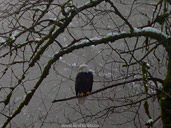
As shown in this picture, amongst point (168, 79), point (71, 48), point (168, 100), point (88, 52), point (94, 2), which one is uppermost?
point (88, 52)

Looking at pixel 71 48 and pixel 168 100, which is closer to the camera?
pixel 168 100

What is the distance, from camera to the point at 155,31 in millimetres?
2791

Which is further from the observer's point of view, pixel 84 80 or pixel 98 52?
pixel 98 52

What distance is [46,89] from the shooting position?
1642 centimetres

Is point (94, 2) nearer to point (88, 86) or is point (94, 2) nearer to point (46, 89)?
point (88, 86)

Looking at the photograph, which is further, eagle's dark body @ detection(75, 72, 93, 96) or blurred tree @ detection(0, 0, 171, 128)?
eagle's dark body @ detection(75, 72, 93, 96)

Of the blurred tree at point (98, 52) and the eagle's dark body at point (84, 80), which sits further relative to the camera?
the eagle's dark body at point (84, 80)

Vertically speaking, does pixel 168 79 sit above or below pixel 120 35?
below

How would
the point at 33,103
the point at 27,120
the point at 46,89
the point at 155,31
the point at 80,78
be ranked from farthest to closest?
1. the point at 46,89
2. the point at 33,103
3. the point at 27,120
4. the point at 80,78
5. the point at 155,31

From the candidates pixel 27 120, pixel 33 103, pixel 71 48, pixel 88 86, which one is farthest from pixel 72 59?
pixel 71 48

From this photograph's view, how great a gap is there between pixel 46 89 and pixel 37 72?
1.44m

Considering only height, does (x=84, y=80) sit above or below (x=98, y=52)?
below

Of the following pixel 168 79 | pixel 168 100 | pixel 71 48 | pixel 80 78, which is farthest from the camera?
pixel 80 78

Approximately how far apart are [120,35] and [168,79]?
763 millimetres
